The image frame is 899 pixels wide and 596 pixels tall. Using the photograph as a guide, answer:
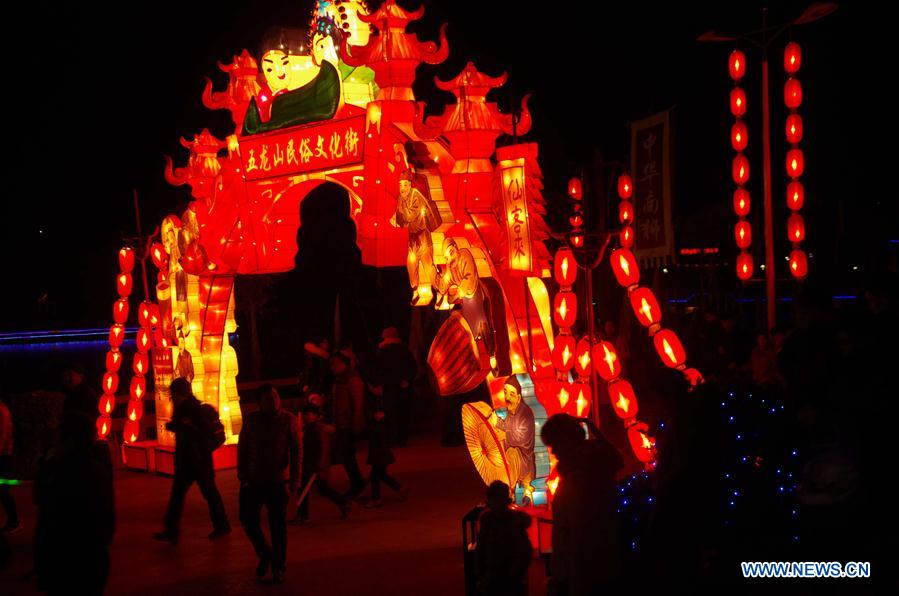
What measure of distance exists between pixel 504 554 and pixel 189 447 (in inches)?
192

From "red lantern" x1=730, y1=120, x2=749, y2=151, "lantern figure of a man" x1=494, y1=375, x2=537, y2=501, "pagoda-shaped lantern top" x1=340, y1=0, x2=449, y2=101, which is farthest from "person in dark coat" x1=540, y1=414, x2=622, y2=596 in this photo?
"red lantern" x1=730, y1=120, x2=749, y2=151

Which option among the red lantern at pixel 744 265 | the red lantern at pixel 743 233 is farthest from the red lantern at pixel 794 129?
the red lantern at pixel 744 265

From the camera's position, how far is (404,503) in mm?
11766

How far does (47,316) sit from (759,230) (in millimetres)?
27306

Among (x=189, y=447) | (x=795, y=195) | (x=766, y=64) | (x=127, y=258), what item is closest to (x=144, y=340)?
(x=127, y=258)

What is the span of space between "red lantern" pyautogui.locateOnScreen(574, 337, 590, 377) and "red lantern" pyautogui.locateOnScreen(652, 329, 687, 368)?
0.80 m

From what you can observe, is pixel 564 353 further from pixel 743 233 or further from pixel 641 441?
pixel 743 233

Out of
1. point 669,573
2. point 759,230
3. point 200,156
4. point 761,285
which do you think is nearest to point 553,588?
point 669,573

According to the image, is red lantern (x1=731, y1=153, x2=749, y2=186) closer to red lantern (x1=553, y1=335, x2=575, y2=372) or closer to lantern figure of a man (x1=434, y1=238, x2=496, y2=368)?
red lantern (x1=553, y1=335, x2=575, y2=372)

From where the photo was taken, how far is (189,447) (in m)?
10.2

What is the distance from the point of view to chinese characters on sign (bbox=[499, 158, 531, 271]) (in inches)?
376

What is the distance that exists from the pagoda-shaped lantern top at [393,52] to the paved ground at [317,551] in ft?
13.9

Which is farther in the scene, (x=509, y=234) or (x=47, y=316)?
(x=47, y=316)

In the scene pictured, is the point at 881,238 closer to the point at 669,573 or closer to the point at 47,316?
the point at 669,573
